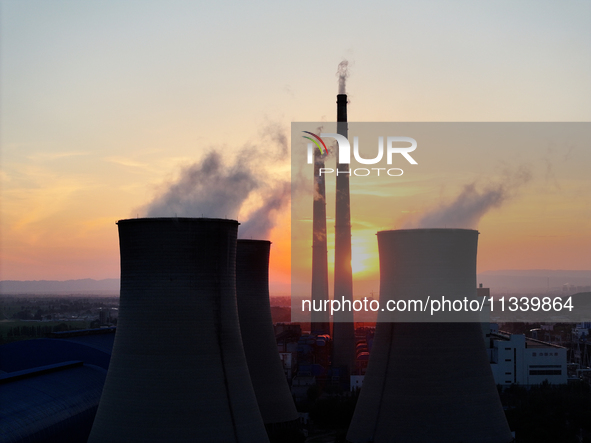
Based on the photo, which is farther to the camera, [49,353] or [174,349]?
[49,353]

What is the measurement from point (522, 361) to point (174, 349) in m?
33.6

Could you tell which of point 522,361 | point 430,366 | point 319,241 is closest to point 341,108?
point 319,241

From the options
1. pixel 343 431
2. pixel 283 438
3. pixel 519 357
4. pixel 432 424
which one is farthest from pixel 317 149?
pixel 432 424

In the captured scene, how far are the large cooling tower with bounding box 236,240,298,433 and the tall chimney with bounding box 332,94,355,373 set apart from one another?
1974 cm

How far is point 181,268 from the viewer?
17281 millimetres

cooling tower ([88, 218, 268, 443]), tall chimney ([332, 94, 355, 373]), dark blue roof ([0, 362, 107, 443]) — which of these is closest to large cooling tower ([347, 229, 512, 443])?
cooling tower ([88, 218, 268, 443])

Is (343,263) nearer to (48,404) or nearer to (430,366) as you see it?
(430,366)

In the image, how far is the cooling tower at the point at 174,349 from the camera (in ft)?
55.0

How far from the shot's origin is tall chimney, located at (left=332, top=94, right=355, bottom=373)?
144 ft

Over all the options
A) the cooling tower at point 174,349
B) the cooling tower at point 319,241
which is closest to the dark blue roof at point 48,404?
the cooling tower at point 174,349

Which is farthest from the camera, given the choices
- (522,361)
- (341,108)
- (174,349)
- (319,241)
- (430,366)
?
(319,241)

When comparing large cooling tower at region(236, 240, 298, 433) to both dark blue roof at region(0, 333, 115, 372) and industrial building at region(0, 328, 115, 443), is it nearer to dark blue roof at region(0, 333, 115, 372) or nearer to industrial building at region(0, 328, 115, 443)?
industrial building at region(0, 328, 115, 443)

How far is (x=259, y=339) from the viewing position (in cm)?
2406

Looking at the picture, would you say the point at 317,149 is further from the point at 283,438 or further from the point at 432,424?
the point at 432,424
